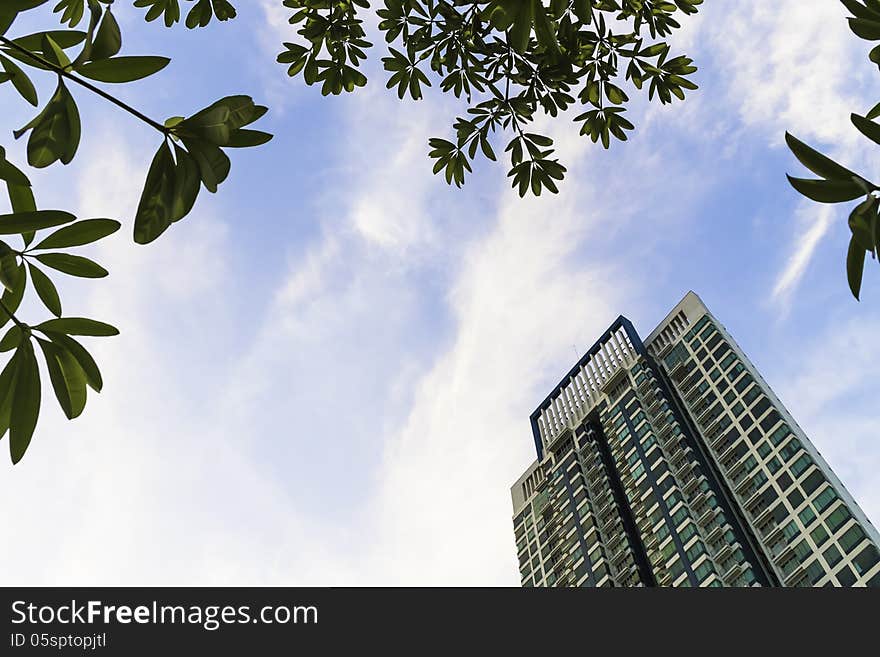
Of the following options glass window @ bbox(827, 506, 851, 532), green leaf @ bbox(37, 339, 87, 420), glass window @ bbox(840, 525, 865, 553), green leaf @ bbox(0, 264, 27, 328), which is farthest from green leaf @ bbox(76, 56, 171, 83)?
glass window @ bbox(827, 506, 851, 532)

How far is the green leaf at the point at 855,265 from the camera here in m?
1.00

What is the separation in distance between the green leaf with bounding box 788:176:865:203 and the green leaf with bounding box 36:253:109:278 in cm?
123

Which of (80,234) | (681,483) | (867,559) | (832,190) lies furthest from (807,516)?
(80,234)

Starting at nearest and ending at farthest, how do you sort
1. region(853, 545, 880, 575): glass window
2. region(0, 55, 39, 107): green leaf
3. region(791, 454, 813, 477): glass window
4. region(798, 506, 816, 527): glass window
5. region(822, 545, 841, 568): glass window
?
region(0, 55, 39, 107): green leaf < region(853, 545, 880, 575): glass window < region(822, 545, 841, 568): glass window < region(798, 506, 816, 527): glass window < region(791, 454, 813, 477): glass window

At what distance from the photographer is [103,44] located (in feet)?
3.10

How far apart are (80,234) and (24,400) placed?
1.02 feet

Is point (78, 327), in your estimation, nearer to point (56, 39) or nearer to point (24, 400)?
point (24, 400)

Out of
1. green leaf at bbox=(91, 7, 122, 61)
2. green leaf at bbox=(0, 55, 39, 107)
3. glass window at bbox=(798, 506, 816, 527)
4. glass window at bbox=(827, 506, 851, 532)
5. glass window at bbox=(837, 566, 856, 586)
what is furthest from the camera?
glass window at bbox=(798, 506, 816, 527)

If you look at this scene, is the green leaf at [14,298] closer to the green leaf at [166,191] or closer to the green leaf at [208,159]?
the green leaf at [166,191]

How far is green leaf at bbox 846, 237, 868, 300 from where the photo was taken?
100cm

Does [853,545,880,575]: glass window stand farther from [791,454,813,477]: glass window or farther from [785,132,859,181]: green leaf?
[785,132,859,181]: green leaf

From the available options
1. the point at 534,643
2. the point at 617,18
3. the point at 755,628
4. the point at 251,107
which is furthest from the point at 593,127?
the point at 755,628

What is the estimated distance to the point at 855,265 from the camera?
103 centimetres

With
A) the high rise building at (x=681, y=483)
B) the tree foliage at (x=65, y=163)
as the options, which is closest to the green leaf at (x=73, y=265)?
the tree foliage at (x=65, y=163)
